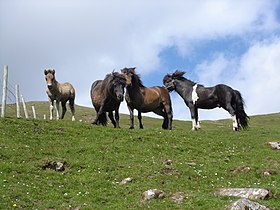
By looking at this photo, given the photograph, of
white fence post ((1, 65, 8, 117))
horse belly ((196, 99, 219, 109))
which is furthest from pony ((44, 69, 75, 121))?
horse belly ((196, 99, 219, 109))

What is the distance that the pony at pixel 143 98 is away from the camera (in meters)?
26.5

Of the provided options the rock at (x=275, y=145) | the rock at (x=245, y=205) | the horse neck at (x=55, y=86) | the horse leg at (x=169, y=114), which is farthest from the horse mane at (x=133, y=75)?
the rock at (x=245, y=205)

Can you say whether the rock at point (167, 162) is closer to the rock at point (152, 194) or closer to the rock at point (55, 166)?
the rock at point (152, 194)

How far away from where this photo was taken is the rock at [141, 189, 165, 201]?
43.9ft

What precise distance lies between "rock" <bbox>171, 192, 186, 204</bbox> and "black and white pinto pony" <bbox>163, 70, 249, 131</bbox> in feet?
44.8

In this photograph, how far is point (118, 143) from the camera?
67.5 feet

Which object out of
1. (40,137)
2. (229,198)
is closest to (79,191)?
(229,198)

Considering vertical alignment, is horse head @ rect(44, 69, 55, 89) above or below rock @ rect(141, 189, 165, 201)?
above

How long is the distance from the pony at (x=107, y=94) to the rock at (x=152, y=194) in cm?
1179

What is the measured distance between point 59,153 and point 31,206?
5.85 m

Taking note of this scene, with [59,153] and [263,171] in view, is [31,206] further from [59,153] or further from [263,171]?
[263,171]

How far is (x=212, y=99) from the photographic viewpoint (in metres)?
27.7

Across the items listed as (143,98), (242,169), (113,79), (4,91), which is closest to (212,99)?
(143,98)

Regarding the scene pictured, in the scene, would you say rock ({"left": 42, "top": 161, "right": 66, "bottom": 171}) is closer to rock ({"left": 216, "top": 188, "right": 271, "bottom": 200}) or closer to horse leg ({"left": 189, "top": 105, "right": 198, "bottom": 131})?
rock ({"left": 216, "top": 188, "right": 271, "bottom": 200})
